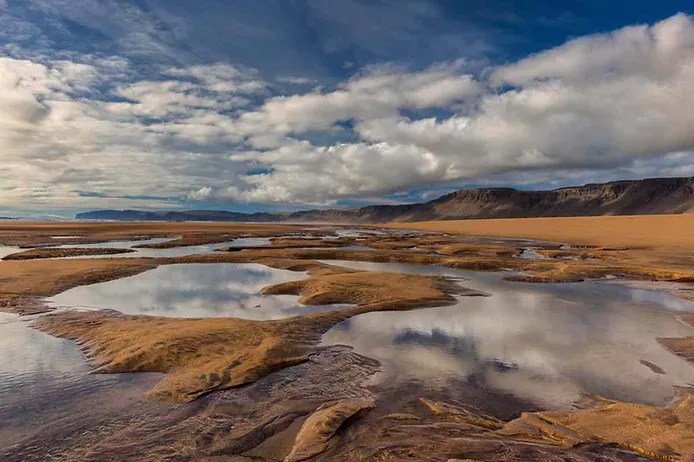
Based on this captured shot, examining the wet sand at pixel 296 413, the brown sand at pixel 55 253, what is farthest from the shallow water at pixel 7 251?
the wet sand at pixel 296 413

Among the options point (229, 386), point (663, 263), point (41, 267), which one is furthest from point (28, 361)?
point (663, 263)

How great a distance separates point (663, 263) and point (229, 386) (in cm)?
3581

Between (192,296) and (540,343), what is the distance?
1560 cm

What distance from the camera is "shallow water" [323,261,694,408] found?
9484 mm

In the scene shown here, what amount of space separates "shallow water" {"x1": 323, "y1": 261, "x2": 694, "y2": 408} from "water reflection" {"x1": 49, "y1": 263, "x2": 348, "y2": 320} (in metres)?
4.75

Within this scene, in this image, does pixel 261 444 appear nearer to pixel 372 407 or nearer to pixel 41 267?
pixel 372 407

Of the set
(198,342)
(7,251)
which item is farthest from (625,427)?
(7,251)

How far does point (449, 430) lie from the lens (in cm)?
713

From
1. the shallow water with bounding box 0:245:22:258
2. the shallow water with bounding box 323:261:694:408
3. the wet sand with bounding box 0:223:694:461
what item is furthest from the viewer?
the shallow water with bounding box 0:245:22:258

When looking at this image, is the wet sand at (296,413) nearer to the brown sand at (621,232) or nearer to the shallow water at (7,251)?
the shallow water at (7,251)

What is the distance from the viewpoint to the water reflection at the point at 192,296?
54.5 ft

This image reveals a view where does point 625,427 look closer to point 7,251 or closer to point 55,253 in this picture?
point 55,253

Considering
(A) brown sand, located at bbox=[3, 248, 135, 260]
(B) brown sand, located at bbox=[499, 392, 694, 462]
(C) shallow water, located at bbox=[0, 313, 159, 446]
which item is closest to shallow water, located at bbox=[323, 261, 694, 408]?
(B) brown sand, located at bbox=[499, 392, 694, 462]

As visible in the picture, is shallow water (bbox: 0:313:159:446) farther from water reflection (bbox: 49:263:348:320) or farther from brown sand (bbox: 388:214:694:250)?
brown sand (bbox: 388:214:694:250)
